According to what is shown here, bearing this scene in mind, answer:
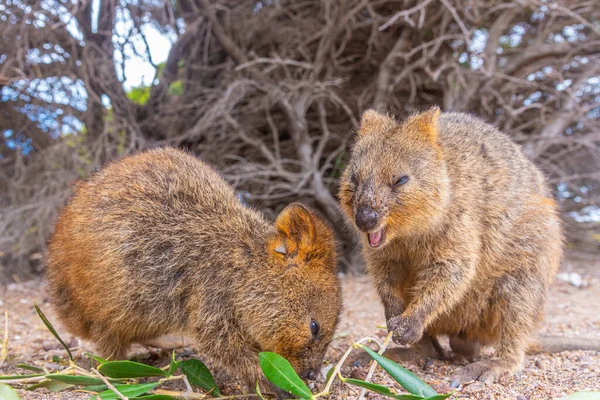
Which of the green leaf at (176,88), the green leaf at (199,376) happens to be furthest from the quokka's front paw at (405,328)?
the green leaf at (176,88)

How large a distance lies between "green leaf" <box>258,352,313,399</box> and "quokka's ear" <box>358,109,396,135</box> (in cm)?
171

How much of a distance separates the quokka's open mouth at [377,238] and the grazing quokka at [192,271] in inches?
10.8

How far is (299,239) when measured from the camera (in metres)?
3.56

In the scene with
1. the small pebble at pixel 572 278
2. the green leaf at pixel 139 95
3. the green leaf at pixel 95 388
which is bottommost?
the small pebble at pixel 572 278

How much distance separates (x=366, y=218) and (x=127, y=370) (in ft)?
5.26

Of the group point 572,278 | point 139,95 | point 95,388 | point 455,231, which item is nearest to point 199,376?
point 95,388

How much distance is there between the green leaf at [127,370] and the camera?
3346 mm

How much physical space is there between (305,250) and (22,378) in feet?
5.45

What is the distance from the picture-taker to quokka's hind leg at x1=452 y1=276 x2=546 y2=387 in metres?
4.02

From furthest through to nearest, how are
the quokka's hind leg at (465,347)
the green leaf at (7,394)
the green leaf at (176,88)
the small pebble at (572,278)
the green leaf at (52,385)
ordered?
the green leaf at (176,88)
the small pebble at (572,278)
the quokka's hind leg at (465,347)
the green leaf at (52,385)
the green leaf at (7,394)

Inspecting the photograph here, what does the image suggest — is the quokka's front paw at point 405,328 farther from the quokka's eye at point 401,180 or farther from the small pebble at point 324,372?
the quokka's eye at point 401,180

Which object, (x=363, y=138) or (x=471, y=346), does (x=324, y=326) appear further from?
(x=471, y=346)

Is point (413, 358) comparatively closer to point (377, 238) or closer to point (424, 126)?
point (377, 238)

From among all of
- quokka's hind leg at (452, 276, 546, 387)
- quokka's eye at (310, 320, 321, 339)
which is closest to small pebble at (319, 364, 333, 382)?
quokka's eye at (310, 320, 321, 339)
